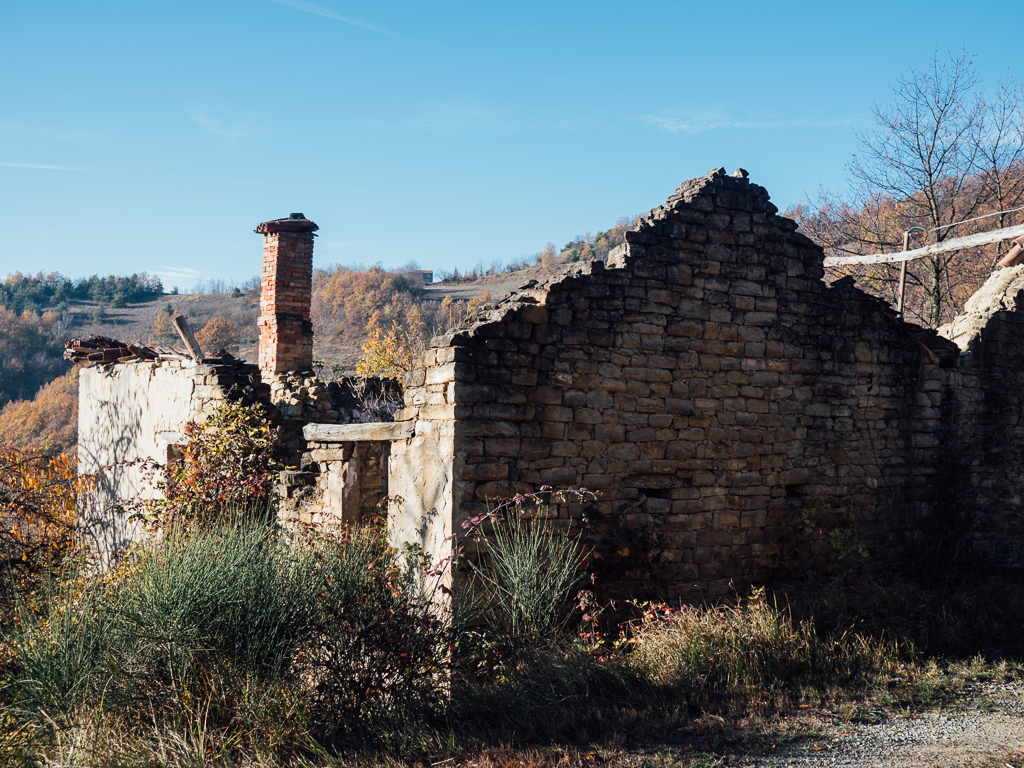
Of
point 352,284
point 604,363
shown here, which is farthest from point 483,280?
point 604,363

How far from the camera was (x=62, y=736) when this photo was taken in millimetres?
3568

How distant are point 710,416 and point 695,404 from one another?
0.19 metres

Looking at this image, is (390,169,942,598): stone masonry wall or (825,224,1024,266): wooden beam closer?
(390,169,942,598): stone masonry wall

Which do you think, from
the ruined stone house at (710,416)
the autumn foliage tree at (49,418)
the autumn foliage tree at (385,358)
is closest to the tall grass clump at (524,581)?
the ruined stone house at (710,416)

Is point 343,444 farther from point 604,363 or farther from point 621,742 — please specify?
point 621,742

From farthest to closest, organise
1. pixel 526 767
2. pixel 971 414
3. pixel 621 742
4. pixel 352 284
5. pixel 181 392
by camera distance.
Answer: pixel 352 284, pixel 181 392, pixel 971 414, pixel 621 742, pixel 526 767

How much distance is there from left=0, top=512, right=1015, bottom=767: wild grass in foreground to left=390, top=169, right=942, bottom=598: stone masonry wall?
63 cm

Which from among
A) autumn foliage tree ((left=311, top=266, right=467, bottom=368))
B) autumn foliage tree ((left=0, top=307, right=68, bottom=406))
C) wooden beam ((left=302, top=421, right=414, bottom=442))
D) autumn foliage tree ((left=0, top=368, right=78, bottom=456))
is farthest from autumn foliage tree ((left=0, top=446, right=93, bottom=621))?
autumn foliage tree ((left=0, top=307, right=68, bottom=406))

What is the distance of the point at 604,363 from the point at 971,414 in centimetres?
442

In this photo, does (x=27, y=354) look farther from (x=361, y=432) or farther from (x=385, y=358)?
(x=361, y=432)

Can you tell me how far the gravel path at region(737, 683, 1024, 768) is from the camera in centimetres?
367

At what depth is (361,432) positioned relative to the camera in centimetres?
615

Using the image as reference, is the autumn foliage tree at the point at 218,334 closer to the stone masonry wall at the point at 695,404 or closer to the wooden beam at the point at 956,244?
the wooden beam at the point at 956,244

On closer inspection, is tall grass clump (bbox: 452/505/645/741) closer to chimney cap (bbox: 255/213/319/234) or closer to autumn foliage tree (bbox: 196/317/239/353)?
chimney cap (bbox: 255/213/319/234)
